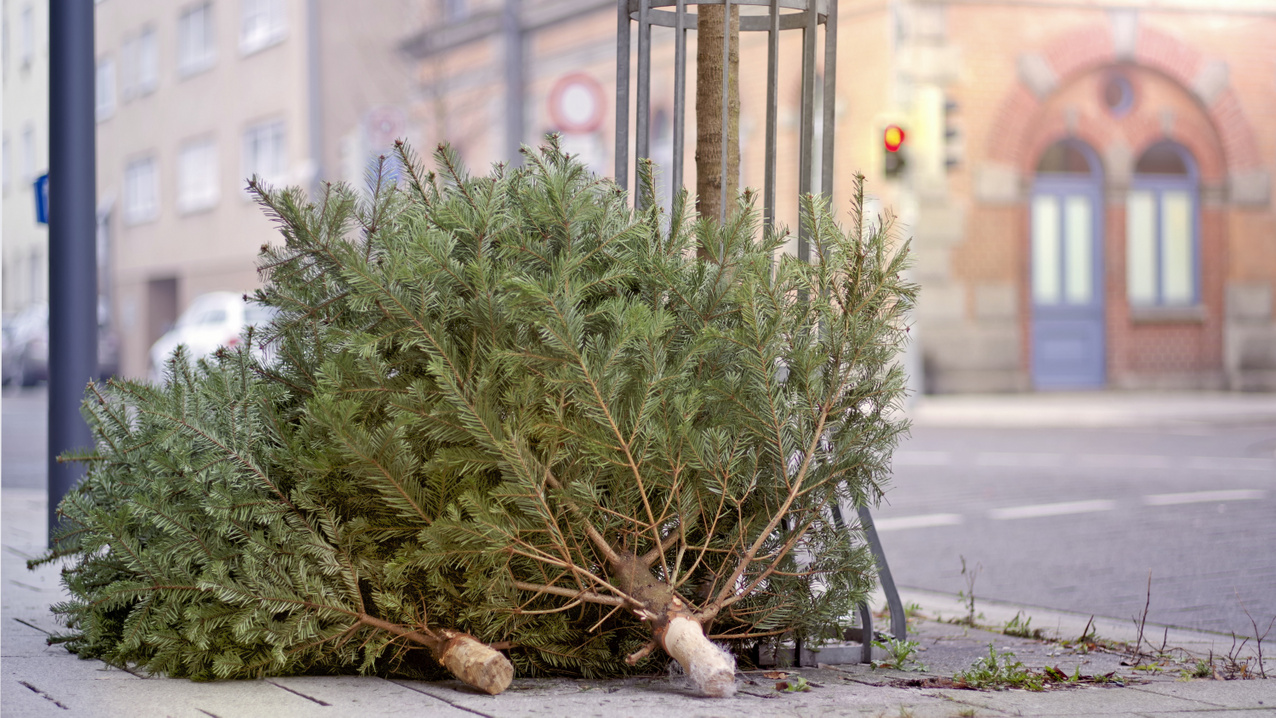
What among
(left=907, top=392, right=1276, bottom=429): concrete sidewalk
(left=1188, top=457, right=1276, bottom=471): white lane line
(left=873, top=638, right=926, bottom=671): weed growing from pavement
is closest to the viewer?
(left=873, top=638, right=926, bottom=671): weed growing from pavement

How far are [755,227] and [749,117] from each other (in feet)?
58.8

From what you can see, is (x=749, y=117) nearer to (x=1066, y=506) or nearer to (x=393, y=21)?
(x=393, y=21)

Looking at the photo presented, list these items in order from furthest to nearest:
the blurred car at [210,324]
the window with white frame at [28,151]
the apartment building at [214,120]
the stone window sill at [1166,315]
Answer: the apartment building at [214,120], the stone window sill at [1166,315], the blurred car at [210,324], the window with white frame at [28,151]

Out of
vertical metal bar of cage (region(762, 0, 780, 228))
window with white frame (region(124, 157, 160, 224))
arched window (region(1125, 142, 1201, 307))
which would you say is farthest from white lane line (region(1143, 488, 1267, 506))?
window with white frame (region(124, 157, 160, 224))

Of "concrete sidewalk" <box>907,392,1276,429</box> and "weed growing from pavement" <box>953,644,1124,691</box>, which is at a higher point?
"concrete sidewalk" <box>907,392,1276,429</box>

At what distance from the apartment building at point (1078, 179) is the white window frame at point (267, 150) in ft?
36.3

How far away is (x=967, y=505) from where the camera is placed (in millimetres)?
9000

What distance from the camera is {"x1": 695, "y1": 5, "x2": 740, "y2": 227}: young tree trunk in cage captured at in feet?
14.7

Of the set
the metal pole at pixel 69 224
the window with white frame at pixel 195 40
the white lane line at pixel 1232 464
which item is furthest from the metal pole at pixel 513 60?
the window with white frame at pixel 195 40

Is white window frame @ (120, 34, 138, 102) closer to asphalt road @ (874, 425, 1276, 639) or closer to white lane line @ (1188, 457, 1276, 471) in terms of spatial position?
asphalt road @ (874, 425, 1276, 639)

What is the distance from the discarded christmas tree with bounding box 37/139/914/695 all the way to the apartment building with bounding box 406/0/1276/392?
15.8 m

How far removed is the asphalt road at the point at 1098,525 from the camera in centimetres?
607

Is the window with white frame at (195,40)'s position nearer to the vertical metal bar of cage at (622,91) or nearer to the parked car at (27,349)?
the parked car at (27,349)

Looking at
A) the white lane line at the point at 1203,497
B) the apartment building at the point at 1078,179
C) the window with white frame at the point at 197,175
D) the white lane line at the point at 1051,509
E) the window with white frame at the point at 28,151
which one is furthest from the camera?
the window with white frame at the point at 197,175
